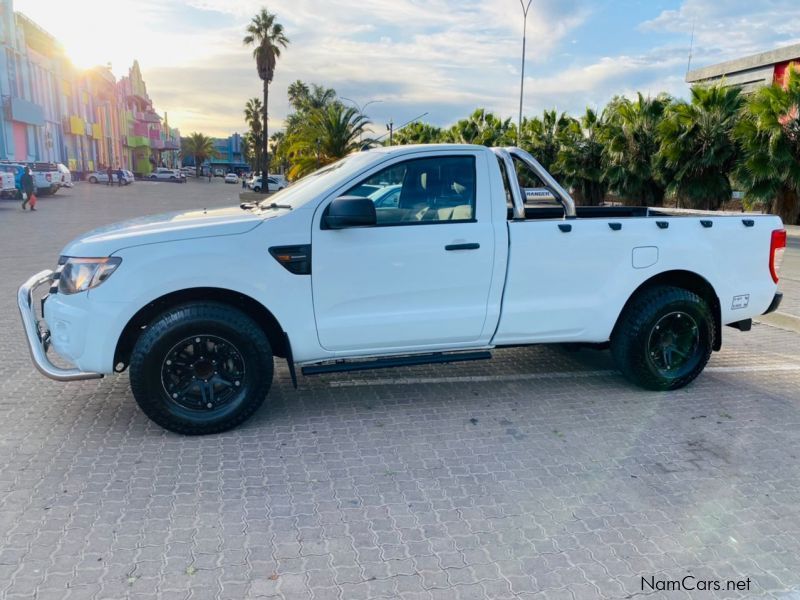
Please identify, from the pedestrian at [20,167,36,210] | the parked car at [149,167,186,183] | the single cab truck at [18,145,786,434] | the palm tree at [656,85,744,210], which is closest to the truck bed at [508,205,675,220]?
the single cab truck at [18,145,786,434]

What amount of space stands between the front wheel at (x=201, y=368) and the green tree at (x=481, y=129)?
32.9 m

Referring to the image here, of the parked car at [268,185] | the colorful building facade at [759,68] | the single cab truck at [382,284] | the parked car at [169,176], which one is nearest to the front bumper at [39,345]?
the single cab truck at [382,284]

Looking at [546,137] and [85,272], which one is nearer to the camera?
[85,272]

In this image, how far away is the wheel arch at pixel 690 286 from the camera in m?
4.79

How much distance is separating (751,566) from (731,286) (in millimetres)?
2738

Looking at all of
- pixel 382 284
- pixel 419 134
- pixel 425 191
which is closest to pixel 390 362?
pixel 382 284

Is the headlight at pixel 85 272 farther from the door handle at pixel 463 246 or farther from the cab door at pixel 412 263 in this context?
the door handle at pixel 463 246

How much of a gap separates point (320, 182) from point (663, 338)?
2.92 m

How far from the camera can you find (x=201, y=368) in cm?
393

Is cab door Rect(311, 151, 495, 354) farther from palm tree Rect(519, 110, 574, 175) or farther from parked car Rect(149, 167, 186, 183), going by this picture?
parked car Rect(149, 167, 186, 183)

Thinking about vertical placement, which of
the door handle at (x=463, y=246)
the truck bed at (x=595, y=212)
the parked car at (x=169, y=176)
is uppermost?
the parked car at (x=169, y=176)

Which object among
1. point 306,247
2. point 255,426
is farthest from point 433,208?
point 255,426

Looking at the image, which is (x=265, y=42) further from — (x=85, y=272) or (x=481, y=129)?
(x=85, y=272)

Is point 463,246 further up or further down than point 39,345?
further up
